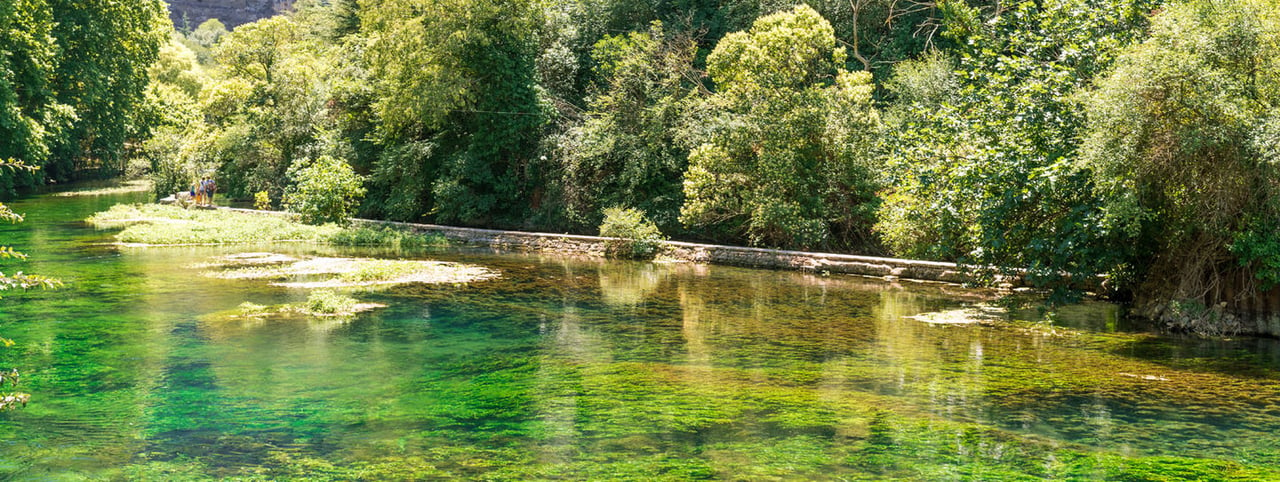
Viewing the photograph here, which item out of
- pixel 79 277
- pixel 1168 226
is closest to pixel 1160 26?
pixel 1168 226

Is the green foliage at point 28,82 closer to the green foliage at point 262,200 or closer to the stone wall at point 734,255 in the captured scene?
the green foliage at point 262,200

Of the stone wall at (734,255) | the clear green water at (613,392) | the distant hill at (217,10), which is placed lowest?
the clear green water at (613,392)

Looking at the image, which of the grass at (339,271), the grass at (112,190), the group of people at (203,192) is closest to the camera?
the grass at (339,271)

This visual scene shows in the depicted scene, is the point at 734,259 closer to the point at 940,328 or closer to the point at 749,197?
the point at 749,197

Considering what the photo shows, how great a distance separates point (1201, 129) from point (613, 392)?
7.72 m

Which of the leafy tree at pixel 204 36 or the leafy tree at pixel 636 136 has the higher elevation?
the leafy tree at pixel 204 36

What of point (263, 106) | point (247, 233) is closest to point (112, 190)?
point (263, 106)

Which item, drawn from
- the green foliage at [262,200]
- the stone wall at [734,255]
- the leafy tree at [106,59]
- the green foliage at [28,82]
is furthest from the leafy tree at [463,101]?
the leafy tree at [106,59]

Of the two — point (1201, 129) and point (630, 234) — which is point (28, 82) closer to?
point (630, 234)

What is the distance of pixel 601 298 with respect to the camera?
16.3m

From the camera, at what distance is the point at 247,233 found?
2539 cm

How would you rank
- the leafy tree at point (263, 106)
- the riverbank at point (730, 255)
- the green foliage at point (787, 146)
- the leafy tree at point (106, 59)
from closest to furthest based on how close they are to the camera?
the riverbank at point (730, 255)
the green foliage at point (787, 146)
the leafy tree at point (263, 106)
the leafy tree at point (106, 59)

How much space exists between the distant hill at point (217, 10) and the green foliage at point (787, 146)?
486 ft

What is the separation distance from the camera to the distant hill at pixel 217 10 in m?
154
